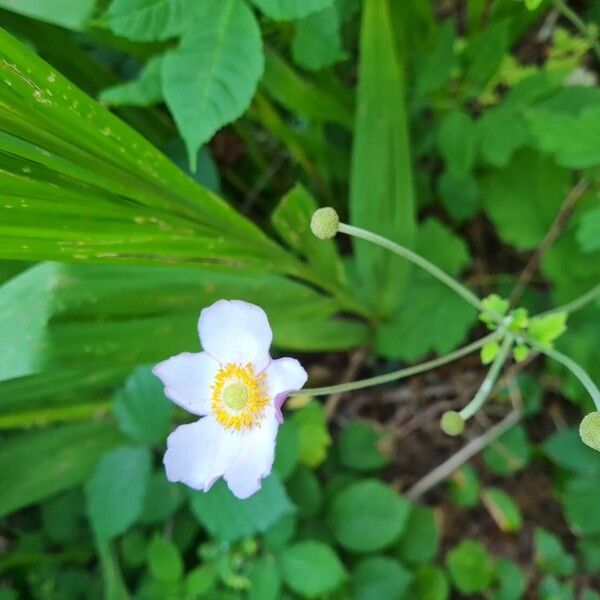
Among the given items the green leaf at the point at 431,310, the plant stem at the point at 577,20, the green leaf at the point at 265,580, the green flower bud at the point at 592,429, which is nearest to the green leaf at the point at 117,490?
the green leaf at the point at 265,580

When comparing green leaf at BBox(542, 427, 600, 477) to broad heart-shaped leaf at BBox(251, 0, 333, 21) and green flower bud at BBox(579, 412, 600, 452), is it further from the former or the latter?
broad heart-shaped leaf at BBox(251, 0, 333, 21)

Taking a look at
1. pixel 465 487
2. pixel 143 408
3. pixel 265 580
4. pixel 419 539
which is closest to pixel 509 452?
pixel 465 487

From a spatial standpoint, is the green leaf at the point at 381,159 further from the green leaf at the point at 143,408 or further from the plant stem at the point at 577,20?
the green leaf at the point at 143,408

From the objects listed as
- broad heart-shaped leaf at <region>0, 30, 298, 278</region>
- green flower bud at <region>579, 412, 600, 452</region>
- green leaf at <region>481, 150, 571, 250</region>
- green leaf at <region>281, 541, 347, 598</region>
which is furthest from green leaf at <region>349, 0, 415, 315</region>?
green flower bud at <region>579, 412, 600, 452</region>

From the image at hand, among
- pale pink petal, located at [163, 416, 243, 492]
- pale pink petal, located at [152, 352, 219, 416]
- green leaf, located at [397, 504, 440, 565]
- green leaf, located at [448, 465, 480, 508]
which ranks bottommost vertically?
green leaf, located at [448, 465, 480, 508]

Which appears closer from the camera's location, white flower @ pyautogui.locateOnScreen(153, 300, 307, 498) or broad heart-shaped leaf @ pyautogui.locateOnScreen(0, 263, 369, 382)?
white flower @ pyautogui.locateOnScreen(153, 300, 307, 498)
